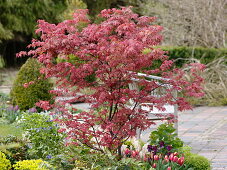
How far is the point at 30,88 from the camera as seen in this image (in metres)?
9.21

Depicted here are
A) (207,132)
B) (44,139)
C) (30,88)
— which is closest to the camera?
(44,139)

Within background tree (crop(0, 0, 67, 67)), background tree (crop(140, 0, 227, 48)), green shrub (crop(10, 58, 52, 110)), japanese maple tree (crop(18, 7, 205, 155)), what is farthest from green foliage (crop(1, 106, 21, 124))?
background tree (crop(0, 0, 67, 67))

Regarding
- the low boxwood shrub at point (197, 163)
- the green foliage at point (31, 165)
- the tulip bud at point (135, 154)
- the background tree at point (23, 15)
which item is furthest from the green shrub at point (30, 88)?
the background tree at point (23, 15)

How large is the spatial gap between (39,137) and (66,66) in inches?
57.8

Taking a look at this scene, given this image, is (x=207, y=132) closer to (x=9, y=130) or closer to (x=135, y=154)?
(x=135, y=154)

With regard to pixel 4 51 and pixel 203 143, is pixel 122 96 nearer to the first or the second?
pixel 203 143

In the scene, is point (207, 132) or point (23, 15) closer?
point (207, 132)

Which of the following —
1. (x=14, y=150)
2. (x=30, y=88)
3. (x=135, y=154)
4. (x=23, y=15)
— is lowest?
(x=135, y=154)

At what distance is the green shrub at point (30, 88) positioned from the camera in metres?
9.25

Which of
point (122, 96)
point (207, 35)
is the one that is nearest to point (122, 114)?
point (122, 96)

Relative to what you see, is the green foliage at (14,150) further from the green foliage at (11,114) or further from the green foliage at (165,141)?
the green foliage at (11,114)

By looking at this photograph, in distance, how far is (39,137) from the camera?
562 centimetres

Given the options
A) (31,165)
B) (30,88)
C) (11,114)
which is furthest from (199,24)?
(31,165)

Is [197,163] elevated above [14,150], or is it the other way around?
[14,150]
